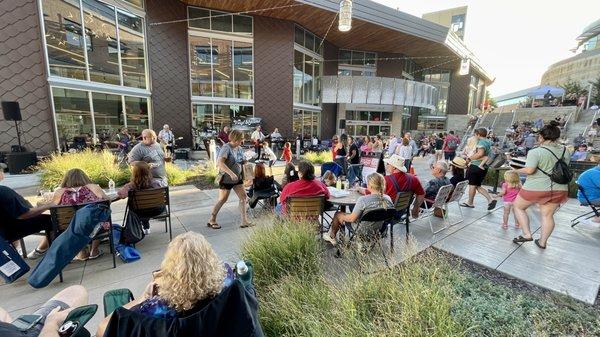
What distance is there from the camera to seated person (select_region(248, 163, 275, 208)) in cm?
522

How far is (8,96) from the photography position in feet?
27.3

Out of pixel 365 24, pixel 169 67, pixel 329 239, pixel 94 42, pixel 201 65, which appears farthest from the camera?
pixel 365 24

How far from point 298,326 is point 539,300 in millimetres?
2377

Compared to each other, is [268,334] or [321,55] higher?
[321,55]

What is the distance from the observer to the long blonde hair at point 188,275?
4.77 ft

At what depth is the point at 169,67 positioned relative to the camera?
42.9ft

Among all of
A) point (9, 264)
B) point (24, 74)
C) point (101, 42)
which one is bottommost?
point (9, 264)

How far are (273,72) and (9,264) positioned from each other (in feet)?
46.1

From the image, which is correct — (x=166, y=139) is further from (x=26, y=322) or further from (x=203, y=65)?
(x=26, y=322)

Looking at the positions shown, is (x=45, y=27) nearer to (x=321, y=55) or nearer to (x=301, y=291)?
(x=301, y=291)

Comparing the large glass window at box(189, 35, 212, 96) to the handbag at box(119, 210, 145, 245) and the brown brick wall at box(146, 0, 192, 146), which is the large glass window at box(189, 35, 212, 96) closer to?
the brown brick wall at box(146, 0, 192, 146)

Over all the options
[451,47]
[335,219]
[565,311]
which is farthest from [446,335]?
[451,47]

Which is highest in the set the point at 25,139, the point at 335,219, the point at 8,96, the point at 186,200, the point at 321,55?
the point at 321,55

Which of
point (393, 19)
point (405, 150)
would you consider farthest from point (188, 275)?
point (393, 19)
